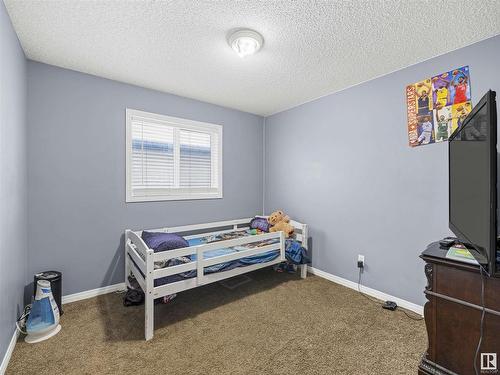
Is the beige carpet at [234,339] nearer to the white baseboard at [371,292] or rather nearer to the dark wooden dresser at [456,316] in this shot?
the white baseboard at [371,292]

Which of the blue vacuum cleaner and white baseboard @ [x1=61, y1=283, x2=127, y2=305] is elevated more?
the blue vacuum cleaner

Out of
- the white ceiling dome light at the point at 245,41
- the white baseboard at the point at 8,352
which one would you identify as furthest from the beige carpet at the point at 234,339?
the white ceiling dome light at the point at 245,41

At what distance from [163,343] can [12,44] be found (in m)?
2.50

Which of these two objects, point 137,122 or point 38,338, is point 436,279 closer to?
point 38,338

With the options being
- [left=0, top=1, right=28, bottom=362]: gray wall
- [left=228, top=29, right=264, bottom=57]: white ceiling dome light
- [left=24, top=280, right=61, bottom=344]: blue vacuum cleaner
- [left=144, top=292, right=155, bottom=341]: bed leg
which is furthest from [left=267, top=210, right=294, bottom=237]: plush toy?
[left=0, top=1, right=28, bottom=362]: gray wall

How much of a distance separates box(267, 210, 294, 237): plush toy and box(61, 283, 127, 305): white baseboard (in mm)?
1959

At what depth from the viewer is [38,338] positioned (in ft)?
6.03

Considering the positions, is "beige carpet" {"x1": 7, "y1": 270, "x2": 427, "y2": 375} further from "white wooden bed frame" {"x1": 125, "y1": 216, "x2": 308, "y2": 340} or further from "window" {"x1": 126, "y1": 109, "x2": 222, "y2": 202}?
"window" {"x1": 126, "y1": 109, "x2": 222, "y2": 202}

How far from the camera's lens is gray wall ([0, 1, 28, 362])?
60.5 inches

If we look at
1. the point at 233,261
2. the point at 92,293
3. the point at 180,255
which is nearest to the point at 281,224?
the point at 233,261

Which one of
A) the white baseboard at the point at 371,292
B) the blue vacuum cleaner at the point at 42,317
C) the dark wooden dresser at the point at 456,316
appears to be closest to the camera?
the dark wooden dresser at the point at 456,316

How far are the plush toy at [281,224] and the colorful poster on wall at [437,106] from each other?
169cm

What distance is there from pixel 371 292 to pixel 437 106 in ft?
6.45

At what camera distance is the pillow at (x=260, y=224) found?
338 centimetres
